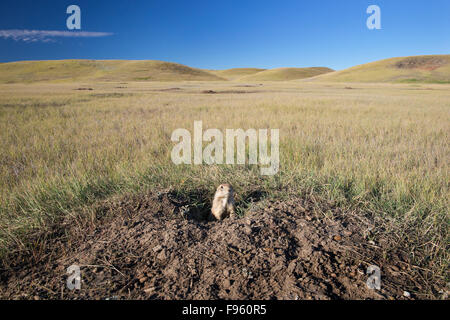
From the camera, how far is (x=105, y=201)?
2.58m

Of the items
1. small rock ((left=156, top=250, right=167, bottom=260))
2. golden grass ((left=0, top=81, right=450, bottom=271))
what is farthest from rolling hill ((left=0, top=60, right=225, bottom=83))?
small rock ((left=156, top=250, right=167, bottom=260))

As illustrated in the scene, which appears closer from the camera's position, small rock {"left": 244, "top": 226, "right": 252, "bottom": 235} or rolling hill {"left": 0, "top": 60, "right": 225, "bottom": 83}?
small rock {"left": 244, "top": 226, "right": 252, "bottom": 235}

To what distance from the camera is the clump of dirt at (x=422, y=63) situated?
2540 inches

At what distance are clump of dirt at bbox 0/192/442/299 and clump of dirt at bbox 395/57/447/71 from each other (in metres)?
83.0

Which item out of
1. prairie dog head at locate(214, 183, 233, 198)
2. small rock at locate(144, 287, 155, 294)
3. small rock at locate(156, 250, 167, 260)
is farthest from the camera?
prairie dog head at locate(214, 183, 233, 198)

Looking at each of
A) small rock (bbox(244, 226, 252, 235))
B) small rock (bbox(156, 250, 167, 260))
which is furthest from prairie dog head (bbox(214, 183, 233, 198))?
small rock (bbox(156, 250, 167, 260))

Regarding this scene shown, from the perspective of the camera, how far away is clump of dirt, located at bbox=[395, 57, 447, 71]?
2540 inches

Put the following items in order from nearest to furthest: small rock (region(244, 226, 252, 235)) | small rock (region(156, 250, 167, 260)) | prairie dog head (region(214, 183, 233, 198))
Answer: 1. small rock (region(156, 250, 167, 260))
2. small rock (region(244, 226, 252, 235))
3. prairie dog head (region(214, 183, 233, 198))

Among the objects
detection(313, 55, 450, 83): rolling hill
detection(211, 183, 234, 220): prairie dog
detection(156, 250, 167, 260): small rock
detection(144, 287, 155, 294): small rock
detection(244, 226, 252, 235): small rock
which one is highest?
detection(313, 55, 450, 83): rolling hill

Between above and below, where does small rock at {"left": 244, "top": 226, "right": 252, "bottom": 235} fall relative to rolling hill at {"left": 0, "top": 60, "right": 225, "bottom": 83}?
below

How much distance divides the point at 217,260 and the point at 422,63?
90.0 metres

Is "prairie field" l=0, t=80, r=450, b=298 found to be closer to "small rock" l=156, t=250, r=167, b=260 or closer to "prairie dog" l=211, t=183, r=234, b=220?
"prairie dog" l=211, t=183, r=234, b=220

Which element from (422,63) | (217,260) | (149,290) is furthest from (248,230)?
(422,63)
